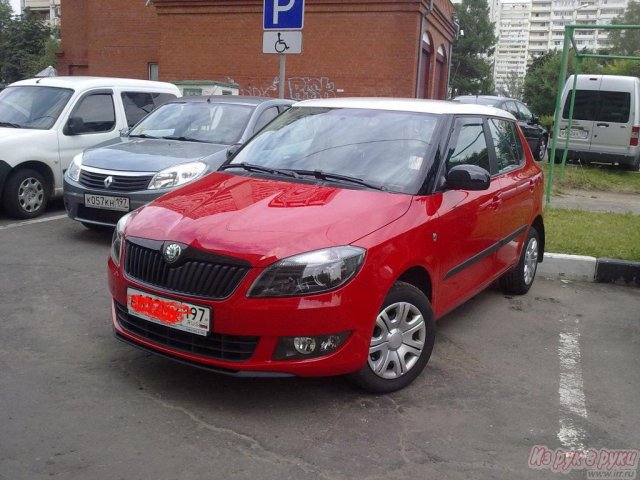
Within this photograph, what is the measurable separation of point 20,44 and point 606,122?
42.8 m

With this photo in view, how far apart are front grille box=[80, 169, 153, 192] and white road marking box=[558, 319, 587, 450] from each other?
4.21m

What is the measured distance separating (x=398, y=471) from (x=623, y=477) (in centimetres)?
109

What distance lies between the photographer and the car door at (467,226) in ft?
14.3

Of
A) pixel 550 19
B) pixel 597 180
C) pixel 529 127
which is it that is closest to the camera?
pixel 597 180

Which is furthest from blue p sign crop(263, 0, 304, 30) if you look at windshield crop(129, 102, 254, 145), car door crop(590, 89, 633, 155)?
car door crop(590, 89, 633, 155)

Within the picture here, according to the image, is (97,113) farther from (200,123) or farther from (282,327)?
(282,327)

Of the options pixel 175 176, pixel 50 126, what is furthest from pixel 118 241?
pixel 50 126

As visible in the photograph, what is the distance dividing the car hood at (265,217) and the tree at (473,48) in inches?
2547

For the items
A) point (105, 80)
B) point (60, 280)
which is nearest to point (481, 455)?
point (60, 280)

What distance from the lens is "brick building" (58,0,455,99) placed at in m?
18.8

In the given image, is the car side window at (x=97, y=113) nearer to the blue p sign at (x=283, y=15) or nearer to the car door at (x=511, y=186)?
the blue p sign at (x=283, y=15)

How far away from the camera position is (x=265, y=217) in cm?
373

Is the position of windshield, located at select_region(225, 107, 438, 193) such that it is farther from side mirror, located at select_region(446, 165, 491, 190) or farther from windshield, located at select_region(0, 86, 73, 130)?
windshield, located at select_region(0, 86, 73, 130)

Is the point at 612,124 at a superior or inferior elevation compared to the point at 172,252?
superior
